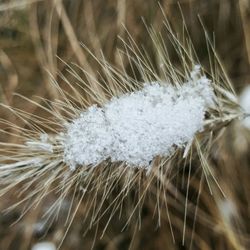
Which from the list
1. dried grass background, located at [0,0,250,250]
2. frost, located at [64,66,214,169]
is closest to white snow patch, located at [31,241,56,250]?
dried grass background, located at [0,0,250,250]

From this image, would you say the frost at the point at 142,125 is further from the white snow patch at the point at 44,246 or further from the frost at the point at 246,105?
the white snow patch at the point at 44,246

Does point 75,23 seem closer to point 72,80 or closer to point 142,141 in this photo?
point 72,80

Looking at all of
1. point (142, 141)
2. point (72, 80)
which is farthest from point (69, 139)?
point (72, 80)

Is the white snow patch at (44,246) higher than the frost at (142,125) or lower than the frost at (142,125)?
lower

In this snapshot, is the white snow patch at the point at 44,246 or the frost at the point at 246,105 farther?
the white snow patch at the point at 44,246

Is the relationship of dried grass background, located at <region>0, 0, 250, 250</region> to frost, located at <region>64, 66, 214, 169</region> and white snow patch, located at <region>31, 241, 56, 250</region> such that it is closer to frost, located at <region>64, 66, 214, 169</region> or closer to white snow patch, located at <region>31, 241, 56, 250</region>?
white snow patch, located at <region>31, 241, 56, 250</region>

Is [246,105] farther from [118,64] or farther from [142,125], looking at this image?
[118,64]

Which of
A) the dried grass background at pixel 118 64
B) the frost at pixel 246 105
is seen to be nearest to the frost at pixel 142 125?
the frost at pixel 246 105
